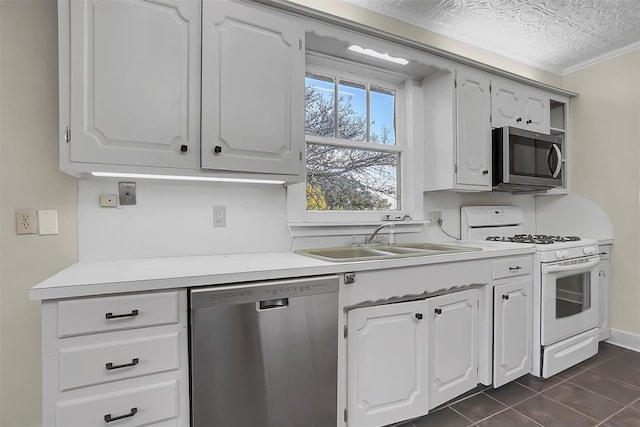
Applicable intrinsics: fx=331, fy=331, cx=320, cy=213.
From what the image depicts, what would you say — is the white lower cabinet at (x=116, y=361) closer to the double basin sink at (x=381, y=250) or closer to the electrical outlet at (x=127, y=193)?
the electrical outlet at (x=127, y=193)

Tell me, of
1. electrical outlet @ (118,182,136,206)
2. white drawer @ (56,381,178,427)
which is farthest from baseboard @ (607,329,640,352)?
electrical outlet @ (118,182,136,206)

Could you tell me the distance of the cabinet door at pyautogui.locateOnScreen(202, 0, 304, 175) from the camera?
1528mm

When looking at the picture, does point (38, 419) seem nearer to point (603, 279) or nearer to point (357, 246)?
point (357, 246)

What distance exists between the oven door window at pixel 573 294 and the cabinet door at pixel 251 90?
2131mm

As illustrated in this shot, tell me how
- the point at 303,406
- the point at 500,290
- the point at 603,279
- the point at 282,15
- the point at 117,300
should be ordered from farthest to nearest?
the point at 603,279
the point at 500,290
the point at 282,15
the point at 303,406
the point at 117,300

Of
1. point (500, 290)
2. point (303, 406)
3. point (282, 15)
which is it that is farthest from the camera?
point (500, 290)

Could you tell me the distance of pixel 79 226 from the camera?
1566 millimetres

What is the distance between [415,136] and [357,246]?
1.00 meters

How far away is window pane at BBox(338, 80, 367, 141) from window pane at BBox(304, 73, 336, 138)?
64mm

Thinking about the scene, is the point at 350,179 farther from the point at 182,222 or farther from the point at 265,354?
the point at 265,354

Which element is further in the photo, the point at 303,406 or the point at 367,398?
the point at 367,398

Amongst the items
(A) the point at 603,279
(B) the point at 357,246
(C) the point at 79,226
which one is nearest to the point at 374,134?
(B) the point at 357,246

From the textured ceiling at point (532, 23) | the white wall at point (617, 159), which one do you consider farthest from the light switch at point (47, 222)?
Answer: the white wall at point (617, 159)

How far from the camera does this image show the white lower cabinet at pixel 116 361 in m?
1.07
